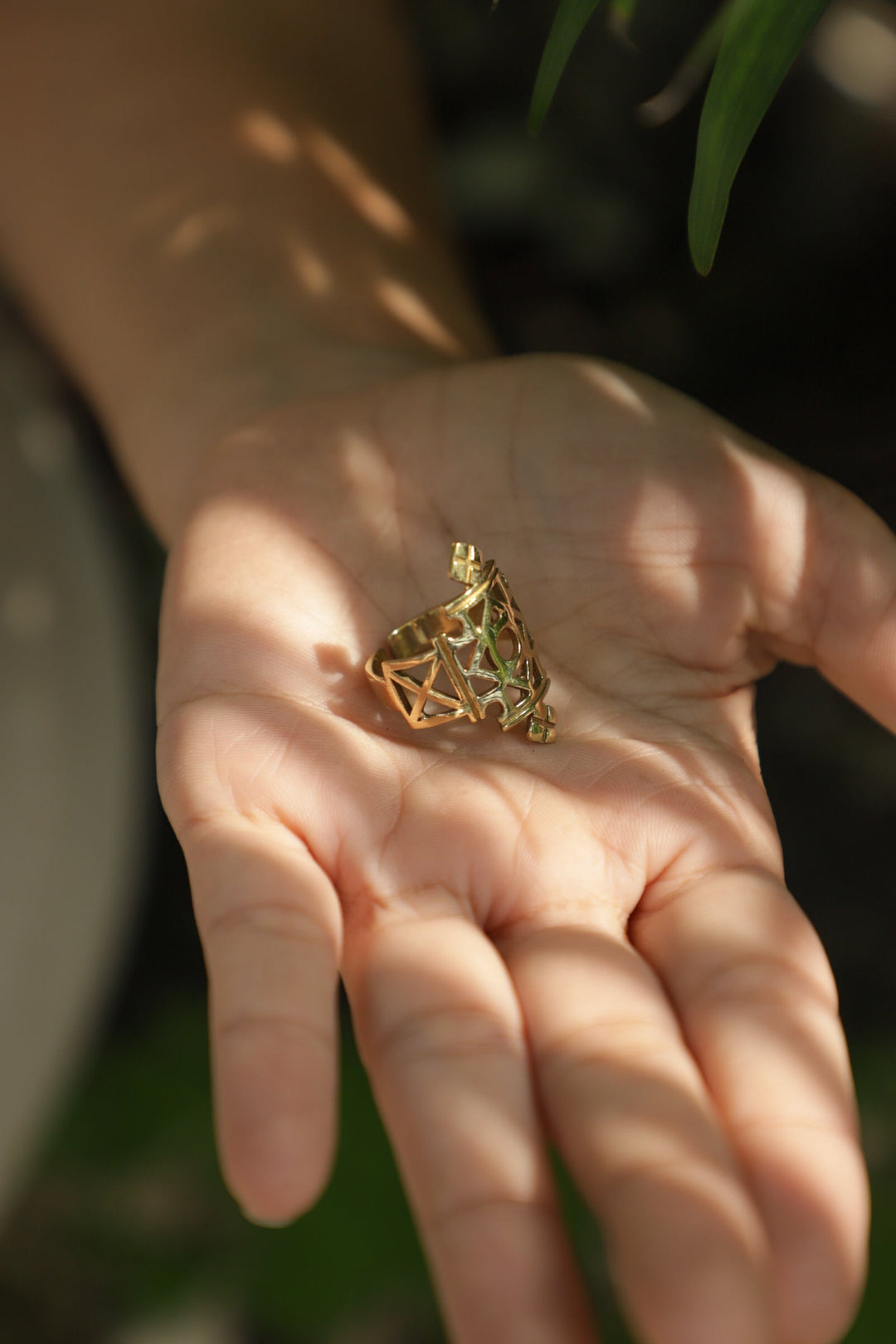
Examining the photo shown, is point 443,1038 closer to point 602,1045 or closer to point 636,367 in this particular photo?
point 602,1045

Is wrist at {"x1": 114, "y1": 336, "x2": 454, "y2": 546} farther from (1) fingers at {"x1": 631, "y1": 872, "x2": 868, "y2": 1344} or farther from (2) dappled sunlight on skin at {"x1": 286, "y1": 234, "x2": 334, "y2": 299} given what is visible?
(1) fingers at {"x1": 631, "y1": 872, "x2": 868, "y2": 1344}

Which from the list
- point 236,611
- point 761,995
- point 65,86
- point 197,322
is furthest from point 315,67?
point 761,995

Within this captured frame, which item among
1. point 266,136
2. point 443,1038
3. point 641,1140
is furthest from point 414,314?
point 641,1140

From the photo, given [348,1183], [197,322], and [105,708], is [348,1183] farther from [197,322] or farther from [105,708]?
[197,322]

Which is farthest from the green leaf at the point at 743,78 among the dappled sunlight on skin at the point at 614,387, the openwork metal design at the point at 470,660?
the openwork metal design at the point at 470,660

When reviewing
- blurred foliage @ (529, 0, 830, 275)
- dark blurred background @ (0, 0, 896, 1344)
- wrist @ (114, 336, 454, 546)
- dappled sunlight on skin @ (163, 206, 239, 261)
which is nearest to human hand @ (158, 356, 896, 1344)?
wrist @ (114, 336, 454, 546)
